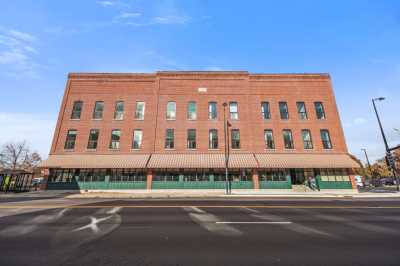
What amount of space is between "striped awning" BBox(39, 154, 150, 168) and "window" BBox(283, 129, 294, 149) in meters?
A: 17.5

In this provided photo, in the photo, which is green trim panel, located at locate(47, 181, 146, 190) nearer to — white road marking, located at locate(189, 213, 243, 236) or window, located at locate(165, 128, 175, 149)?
window, located at locate(165, 128, 175, 149)

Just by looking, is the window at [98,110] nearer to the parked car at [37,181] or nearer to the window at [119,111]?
the window at [119,111]

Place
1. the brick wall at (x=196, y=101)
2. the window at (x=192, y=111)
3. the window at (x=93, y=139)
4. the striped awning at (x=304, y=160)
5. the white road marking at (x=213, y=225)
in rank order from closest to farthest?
the white road marking at (x=213, y=225) < the striped awning at (x=304, y=160) < the window at (x=93, y=139) < the brick wall at (x=196, y=101) < the window at (x=192, y=111)

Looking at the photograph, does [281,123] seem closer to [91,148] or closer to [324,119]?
[324,119]

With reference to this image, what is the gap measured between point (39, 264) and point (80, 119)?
24913 millimetres

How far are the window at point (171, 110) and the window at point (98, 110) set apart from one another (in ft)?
29.1

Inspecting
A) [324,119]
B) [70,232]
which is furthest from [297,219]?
[324,119]

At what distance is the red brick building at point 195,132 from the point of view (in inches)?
882

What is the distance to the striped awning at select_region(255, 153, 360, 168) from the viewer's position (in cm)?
2173

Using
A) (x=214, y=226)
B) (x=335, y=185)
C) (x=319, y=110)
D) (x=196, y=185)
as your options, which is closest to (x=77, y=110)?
(x=196, y=185)

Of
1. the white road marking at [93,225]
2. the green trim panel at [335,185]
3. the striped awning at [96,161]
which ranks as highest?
the striped awning at [96,161]

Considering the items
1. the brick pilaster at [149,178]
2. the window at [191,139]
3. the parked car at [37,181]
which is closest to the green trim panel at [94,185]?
the brick pilaster at [149,178]

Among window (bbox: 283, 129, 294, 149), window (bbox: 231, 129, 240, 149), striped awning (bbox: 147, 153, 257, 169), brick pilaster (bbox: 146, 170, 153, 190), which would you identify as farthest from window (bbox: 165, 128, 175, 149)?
window (bbox: 283, 129, 294, 149)

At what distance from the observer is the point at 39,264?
Answer: 377cm
